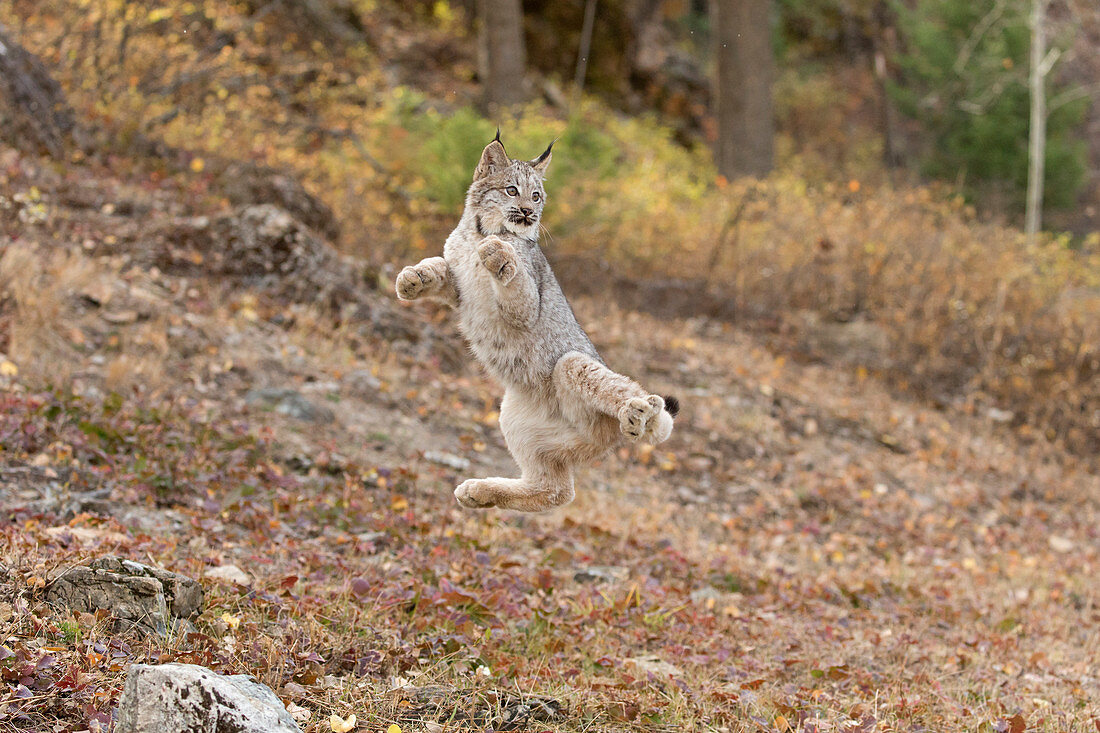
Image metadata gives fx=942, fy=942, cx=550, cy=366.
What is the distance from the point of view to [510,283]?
374cm

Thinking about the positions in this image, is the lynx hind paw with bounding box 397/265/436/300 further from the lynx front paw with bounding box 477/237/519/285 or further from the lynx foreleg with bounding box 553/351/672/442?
the lynx foreleg with bounding box 553/351/672/442

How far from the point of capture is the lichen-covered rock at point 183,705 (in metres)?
3.73

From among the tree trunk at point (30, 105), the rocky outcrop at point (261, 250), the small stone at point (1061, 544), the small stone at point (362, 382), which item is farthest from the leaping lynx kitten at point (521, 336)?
the tree trunk at point (30, 105)

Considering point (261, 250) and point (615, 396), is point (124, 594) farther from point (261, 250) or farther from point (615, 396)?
point (261, 250)

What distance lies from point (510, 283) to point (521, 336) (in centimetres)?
29

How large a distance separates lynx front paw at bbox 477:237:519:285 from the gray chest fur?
0.19 metres

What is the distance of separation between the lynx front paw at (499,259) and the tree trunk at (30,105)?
10.2m

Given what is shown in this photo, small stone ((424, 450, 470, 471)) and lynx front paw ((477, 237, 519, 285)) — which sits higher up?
lynx front paw ((477, 237, 519, 285))

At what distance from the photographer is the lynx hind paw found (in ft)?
12.4

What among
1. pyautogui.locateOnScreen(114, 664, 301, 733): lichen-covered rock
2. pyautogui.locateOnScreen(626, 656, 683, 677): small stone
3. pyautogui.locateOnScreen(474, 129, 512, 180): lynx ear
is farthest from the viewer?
pyautogui.locateOnScreen(626, 656, 683, 677): small stone

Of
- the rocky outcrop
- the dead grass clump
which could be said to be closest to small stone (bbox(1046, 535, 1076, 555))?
the rocky outcrop

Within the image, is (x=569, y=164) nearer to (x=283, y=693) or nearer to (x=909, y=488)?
(x=909, y=488)

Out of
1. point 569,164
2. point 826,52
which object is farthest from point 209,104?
point 826,52

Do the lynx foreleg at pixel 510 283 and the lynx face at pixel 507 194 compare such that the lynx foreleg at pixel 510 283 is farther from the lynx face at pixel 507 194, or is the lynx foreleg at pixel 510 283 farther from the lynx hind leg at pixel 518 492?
the lynx hind leg at pixel 518 492
